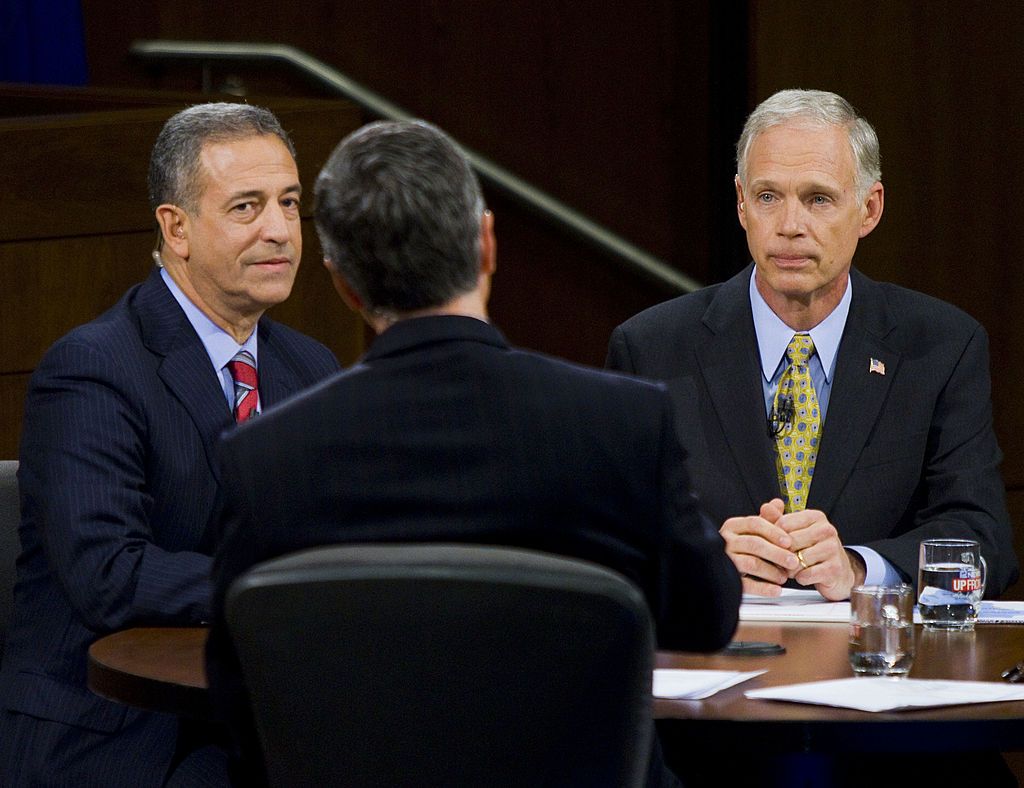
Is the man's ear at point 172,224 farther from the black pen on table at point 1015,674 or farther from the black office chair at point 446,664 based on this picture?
the black pen on table at point 1015,674

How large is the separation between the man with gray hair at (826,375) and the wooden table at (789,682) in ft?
1.68

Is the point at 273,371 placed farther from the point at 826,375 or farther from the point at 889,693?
the point at 889,693

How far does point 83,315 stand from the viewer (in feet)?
13.8

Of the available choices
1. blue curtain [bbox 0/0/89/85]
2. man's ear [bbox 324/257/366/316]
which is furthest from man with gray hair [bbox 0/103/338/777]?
blue curtain [bbox 0/0/89/85]

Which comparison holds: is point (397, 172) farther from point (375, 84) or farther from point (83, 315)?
point (375, 84)

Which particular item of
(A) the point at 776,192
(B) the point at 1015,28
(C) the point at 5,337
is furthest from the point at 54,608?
(B) the point at 1015,28

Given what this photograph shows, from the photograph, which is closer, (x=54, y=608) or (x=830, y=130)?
(x=54, y=608)

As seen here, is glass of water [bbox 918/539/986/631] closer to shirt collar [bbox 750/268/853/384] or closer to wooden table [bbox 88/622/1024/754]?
wooden table [bbox 88/622/1024/754]

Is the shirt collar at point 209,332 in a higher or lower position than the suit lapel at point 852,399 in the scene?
higher

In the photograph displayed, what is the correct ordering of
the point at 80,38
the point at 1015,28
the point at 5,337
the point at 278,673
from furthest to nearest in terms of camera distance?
the point at 80,38, the point at 1015,28, the point at 5,337, the point at 278,673

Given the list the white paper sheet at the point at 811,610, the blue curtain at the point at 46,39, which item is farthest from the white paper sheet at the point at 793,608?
the blue curtain at the point at 46,39

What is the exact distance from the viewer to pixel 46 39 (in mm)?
5867

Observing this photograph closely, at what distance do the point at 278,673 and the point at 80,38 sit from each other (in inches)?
186

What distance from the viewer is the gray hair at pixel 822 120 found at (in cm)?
304
